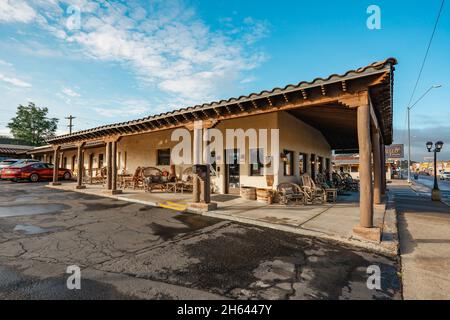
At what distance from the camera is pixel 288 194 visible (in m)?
8.55

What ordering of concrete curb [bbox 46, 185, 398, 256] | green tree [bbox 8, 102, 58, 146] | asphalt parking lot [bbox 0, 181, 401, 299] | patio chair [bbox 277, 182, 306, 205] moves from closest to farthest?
asphalt parking lot [bbox 0, 181, 401, 299]
concrete curb [bbox 46, 185, 398, 256]
patio chair [bbox 277, 182, 306, 205]
green tree [bbox 8, 102, 58, 146]

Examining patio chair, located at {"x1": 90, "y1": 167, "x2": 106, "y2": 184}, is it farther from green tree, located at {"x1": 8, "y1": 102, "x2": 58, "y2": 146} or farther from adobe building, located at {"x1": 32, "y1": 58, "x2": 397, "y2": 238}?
green tree, located at {"x1": 8, "y1": 102, "x2": 58, "y2": 146}

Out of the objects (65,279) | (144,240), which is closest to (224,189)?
(144,240)

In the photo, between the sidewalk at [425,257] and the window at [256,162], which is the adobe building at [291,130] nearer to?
the window at [256,162]

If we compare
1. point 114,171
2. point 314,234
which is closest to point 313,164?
point 314,234

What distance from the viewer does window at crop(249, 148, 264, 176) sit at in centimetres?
948

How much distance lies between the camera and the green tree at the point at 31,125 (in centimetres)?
4192

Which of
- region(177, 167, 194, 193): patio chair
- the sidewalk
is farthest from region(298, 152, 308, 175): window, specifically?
region(177, 167, 194, 193): patio chair

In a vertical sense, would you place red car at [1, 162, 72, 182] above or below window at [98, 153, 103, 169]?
below

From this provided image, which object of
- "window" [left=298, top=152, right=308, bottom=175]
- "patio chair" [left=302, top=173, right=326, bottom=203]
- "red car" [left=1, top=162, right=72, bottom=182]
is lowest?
"patio chair" [left=302, top=173, right=326, bottom=203]

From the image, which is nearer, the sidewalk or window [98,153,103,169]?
the sidewalk

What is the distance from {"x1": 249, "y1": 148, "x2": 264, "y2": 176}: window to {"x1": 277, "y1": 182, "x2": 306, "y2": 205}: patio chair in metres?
1.03

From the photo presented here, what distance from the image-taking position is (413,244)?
15.3 ft
